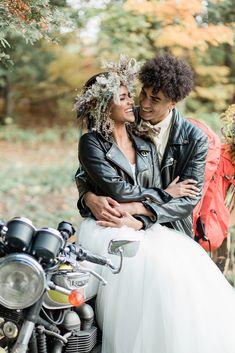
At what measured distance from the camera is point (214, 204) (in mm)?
4094

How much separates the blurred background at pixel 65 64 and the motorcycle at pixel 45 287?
4.81ft

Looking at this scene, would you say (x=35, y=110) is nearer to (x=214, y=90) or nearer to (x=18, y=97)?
(x=18, y=97)

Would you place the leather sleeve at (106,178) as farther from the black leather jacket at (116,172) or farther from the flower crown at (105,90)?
the flower crown at (105,90)

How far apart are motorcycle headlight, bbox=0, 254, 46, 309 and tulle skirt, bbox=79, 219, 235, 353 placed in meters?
0.82

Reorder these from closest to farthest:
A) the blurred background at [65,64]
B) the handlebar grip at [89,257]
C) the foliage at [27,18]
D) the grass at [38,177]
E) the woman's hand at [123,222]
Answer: the handlebar grip at [89,257], the woman's hand at [123,222], the foliage at [27,18], the blurred background at [65,64], the grass at [38,177]

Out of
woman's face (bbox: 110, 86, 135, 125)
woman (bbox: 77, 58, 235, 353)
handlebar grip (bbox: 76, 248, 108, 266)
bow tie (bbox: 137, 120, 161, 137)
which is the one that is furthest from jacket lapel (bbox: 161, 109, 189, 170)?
handlebar grip (bbox: 76, 248, 108, 266)

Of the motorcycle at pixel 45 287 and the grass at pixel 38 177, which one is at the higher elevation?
the motorcycle at pixel 45 287

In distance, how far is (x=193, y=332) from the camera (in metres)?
2.88

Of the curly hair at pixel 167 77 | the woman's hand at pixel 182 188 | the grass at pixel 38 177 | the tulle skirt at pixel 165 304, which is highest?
the curly hair at pixel 167 77

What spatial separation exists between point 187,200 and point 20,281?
5.02 ft

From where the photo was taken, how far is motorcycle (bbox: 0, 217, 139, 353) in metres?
2.26

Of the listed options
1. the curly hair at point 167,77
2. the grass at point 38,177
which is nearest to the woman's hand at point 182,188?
the curly hair at point 167,77

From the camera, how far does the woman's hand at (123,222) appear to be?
3260 millimetres

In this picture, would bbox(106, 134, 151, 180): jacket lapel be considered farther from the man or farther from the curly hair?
the curly hair
